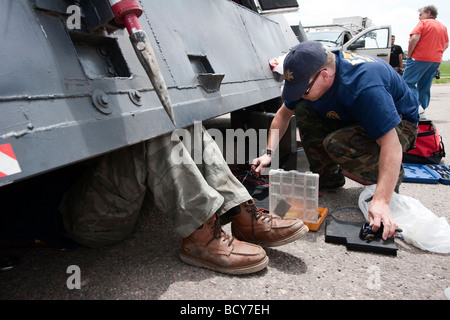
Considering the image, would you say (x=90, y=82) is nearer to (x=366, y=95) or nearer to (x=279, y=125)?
(x=366, y=95)

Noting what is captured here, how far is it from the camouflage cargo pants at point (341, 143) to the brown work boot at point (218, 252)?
1.07 metres

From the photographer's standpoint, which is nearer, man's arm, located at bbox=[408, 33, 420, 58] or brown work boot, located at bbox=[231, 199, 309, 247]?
brown work boot, located at bbox=[231, 199, 309, 247]

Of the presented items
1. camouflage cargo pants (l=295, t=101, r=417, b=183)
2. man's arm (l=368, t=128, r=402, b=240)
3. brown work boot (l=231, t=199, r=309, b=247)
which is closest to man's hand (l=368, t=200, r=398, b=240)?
man's arm (l=368, t=128, r=402, b=240)

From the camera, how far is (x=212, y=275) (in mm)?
1668

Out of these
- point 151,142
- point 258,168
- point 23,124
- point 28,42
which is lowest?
point 258,168

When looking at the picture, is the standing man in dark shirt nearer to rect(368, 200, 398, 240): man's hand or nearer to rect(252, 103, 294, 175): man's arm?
rect(252, 103, 294, 175): man's arm

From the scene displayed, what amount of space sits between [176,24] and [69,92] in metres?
1.01

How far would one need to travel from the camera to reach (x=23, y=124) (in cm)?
96

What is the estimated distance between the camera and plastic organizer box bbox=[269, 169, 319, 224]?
2.21 meters

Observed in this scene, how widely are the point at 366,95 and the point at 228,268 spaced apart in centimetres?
120

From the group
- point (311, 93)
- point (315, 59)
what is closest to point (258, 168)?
point (311, 93)

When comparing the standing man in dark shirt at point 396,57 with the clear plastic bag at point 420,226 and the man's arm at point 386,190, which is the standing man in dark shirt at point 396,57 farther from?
the man's arm at point 386,190

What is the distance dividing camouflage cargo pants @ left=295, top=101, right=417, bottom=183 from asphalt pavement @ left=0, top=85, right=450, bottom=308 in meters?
0.59

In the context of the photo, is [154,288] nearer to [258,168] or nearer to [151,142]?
[151,142]
